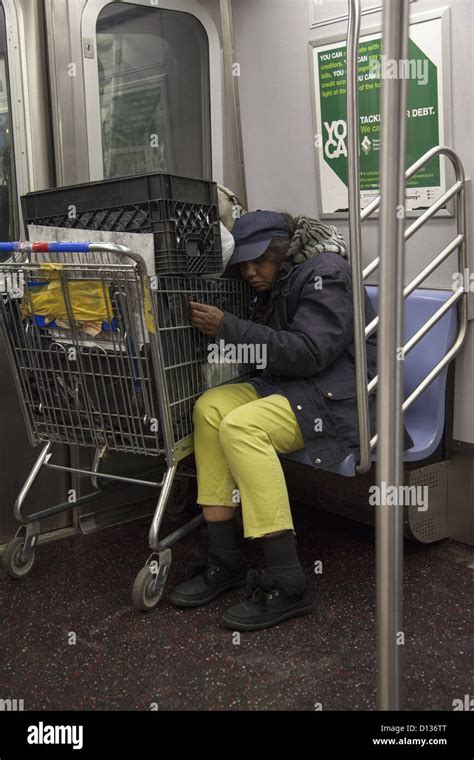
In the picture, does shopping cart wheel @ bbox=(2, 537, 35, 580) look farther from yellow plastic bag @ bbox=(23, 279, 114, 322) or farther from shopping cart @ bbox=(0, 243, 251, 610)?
yellow plastic bag @ bbox=(23, 279, 114, 322)

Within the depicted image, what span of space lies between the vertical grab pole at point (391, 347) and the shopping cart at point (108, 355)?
4.32 feet

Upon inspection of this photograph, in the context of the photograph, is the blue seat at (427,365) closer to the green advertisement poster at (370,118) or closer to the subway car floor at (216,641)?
the green advertisement poster at (370,118)

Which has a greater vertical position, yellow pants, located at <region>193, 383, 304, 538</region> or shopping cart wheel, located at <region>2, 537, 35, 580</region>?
yellow pants, located at <region>193, 383, 304, 538</region>

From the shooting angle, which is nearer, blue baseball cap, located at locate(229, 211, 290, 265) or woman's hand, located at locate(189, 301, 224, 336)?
woman's hand, located at locate(189, 301, 224, 336)

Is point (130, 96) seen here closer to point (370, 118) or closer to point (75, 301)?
point (370, 118)

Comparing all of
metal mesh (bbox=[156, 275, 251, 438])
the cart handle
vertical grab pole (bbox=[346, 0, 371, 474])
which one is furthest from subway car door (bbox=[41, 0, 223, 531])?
vertical grab pole (bbox=[346, 0, 371, 474])

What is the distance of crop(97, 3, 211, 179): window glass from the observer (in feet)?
12.0

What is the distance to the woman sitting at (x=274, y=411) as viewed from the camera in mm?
2852

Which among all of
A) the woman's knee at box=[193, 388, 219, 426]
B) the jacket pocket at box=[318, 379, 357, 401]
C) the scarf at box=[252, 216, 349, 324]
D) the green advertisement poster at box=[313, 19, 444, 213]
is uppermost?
the green advertisement poster at box=[313, 19, 444, 213]

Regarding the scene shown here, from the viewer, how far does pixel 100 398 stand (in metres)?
2.98

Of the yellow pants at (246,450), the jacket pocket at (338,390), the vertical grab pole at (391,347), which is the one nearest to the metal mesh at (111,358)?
the yellow pants at (246,450)

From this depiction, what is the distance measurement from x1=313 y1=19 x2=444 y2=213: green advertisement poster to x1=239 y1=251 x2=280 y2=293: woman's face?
0.54 m

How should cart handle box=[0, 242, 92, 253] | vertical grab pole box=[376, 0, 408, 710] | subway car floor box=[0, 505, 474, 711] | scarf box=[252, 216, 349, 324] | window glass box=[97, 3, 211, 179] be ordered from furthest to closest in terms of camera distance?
1. window glass box=[97, 3, 211, 179]
2. scarf box=[252, 216, 349, 324]
3. cart handle box=[0, 242, 92, 253]
4. subway car floor box=[0, 505, 474, 711]
5. vertical grab pole box=[376, 0, 408, 710]
